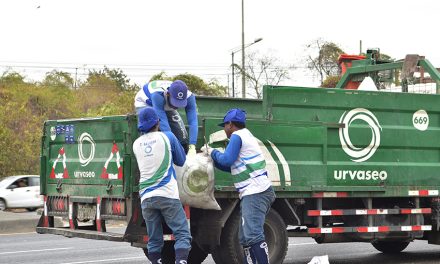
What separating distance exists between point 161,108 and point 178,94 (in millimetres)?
264

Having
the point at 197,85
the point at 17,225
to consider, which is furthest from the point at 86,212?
the point at 197,85

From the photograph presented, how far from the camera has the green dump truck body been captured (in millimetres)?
9062

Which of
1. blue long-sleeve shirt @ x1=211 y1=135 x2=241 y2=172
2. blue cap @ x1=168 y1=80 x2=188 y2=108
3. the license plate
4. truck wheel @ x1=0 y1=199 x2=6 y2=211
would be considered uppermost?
blue cap @ x1=168 y1=80 x2=188 y2=108

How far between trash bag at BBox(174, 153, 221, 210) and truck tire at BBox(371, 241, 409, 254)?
427 cm

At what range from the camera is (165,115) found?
8.90 m

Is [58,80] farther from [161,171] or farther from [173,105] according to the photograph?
[161,171]

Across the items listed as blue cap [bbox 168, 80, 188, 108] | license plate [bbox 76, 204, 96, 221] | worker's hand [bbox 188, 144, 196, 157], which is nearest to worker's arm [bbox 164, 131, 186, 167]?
worker's hand [bbox 188, 144, 196, 157]

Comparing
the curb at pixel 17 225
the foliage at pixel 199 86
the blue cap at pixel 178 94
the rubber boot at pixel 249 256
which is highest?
the foliage at pixel 199 86

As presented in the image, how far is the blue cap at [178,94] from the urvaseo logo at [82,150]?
51.9 inches

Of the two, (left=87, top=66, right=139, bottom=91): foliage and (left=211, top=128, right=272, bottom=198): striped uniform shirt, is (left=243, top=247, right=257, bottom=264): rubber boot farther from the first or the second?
(left=87, top=66, right=139, bottom=91): foliage

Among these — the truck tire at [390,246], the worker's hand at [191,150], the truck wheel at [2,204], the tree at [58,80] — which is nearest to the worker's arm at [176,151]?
the worker's hand at [191,150]

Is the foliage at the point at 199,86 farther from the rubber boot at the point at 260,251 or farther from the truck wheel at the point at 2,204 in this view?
the rubber boot at the point at 260,251

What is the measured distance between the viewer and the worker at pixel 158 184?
790cm

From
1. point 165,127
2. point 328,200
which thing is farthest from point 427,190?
point 165,127
